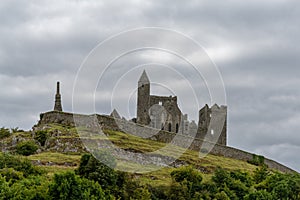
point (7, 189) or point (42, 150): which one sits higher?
point (42, 150)

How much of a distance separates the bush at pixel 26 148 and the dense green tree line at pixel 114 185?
44.2 feet

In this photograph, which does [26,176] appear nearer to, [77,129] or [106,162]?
[106,162]

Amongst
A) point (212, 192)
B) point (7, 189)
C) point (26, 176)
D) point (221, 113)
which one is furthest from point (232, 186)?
point (221, 113)

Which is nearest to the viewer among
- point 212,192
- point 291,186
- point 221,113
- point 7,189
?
point 7,189

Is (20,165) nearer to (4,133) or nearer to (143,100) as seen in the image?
(4,133)

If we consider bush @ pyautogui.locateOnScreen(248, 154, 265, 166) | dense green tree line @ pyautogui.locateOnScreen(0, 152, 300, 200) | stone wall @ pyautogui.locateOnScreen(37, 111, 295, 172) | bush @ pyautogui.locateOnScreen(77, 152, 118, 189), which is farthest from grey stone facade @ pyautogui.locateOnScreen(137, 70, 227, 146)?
bush @ pyautogui.locateOnScreen(77, 152, 118, 189)

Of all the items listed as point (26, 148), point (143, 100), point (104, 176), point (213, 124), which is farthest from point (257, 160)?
point (104, 176)

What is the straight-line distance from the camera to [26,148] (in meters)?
93.3

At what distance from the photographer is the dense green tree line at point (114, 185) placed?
6109cm

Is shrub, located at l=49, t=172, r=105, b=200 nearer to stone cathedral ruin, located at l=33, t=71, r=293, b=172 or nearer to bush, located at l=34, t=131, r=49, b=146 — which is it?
bush, located at l=34, t=131, r=49, b=146

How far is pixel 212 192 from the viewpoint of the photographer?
80.9 m

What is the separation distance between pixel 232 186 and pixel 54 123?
36037 mm

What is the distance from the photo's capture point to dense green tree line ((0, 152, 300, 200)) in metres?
61.1

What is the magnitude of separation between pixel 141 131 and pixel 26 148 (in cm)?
2642
